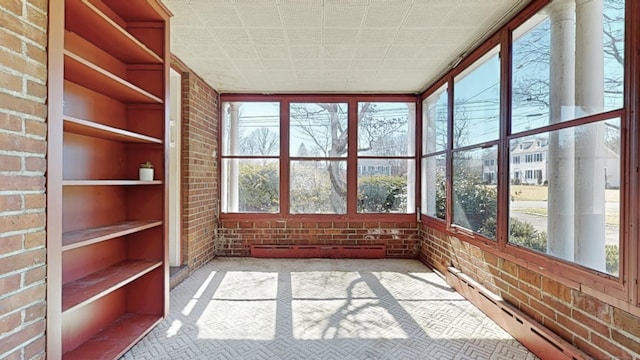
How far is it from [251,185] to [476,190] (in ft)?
11.4

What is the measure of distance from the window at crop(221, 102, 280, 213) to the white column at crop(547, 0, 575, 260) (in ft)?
12.9

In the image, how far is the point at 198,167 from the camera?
4715mm

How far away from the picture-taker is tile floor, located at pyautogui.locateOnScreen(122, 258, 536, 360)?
99.0 inches

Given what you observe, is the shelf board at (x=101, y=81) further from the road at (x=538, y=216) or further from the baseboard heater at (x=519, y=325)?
the baseboard heater at (x=519, y=325)

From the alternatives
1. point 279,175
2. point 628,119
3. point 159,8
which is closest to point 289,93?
point 279,175

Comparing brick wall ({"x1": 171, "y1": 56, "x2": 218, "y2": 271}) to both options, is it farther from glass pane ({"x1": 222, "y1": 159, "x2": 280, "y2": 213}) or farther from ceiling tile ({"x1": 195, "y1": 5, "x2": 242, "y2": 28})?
ceiling tile ({"x1": 195, "y1": 5, "x2": 242, "y2": 28})

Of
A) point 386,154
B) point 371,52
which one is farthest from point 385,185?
point 371,52

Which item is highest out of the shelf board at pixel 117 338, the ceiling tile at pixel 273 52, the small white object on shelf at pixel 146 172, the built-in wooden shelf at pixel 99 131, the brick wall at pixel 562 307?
the ceiling tile at pixel 273 52

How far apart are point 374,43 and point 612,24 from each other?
6.61 feet

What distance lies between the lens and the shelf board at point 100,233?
6.62 ft

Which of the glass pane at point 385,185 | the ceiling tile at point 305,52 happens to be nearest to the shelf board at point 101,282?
the ceiling tile at point 305,52

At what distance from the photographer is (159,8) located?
8.84 feet

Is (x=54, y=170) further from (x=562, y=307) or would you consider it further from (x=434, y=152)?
(x=434, y=152)

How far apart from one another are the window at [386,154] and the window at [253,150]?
56.7 inches
